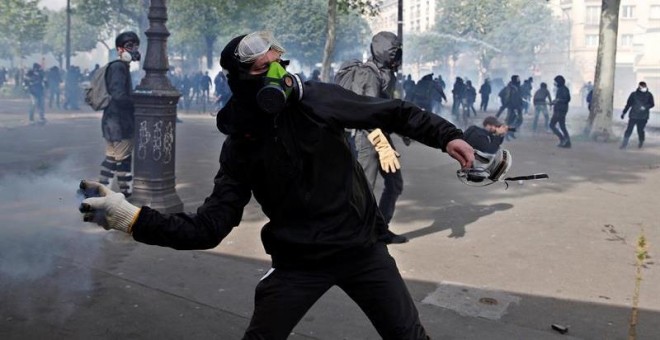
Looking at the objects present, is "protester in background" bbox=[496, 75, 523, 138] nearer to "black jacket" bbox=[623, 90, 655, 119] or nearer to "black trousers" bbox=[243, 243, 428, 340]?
"black jacket" bbox=[623, 90, 655, 119]

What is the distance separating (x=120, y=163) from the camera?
22.9 ft

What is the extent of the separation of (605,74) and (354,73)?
42.3 feet

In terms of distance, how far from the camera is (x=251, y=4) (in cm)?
3616

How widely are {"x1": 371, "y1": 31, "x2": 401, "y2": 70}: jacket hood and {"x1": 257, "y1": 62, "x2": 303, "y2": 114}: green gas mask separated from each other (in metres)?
3.28

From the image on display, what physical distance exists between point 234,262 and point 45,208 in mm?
2868

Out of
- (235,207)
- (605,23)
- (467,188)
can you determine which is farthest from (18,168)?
(605,23)

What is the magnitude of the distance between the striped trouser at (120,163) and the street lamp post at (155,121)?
699mm

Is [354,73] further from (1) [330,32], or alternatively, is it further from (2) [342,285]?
(1) [330,32]

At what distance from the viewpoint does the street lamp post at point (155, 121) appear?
242 inches

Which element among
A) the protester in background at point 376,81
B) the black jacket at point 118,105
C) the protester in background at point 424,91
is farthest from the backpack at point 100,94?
the protester in background at point 424,91

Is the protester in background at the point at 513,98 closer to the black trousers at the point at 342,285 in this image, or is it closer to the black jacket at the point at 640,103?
the black jacket at the point at 640,103

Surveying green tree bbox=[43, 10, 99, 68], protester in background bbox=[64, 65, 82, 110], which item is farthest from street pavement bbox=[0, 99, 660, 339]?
green tree bbox=[43, 10, 99, 68]

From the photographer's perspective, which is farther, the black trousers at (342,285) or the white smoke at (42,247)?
the white smoke at (42,247)

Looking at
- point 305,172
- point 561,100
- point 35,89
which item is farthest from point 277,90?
point 35,89
